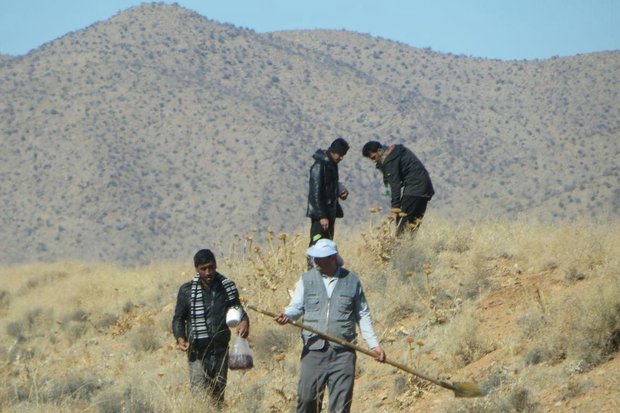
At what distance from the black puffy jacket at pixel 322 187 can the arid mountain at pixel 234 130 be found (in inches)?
1698

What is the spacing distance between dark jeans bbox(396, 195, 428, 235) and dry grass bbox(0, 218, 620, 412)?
328mm

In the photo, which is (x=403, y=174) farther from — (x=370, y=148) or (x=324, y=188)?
(x=324, y=188)

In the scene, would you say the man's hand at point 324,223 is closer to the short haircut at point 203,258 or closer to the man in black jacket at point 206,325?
the man in black jacket at point 206,325

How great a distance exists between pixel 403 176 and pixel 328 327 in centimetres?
589

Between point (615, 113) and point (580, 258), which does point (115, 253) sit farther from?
point (580, 258)

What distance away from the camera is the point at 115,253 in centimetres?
6694

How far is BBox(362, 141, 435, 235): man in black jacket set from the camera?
13.7 meters

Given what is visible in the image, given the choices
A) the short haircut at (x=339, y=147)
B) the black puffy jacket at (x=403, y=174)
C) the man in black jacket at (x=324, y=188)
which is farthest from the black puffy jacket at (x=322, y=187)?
the black puffy jacket at (x=403, y=174)

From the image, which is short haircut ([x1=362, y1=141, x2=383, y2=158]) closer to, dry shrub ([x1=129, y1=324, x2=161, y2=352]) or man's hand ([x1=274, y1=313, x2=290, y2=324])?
dry shrub ([x1=129, y1=324, x2=161, y2=352])

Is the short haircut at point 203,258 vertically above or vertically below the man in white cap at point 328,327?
above

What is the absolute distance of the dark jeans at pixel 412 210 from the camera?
14.0 m

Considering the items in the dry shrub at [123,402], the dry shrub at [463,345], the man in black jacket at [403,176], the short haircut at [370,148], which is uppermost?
the short haircut at [370,148]

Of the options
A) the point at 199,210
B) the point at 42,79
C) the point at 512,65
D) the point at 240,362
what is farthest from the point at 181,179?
the point at 240,362

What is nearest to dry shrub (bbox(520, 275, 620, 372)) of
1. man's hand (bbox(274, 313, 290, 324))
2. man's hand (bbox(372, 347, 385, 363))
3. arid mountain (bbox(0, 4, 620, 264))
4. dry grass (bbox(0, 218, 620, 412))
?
dry grass (bbox(0, 218, 620, 412))
